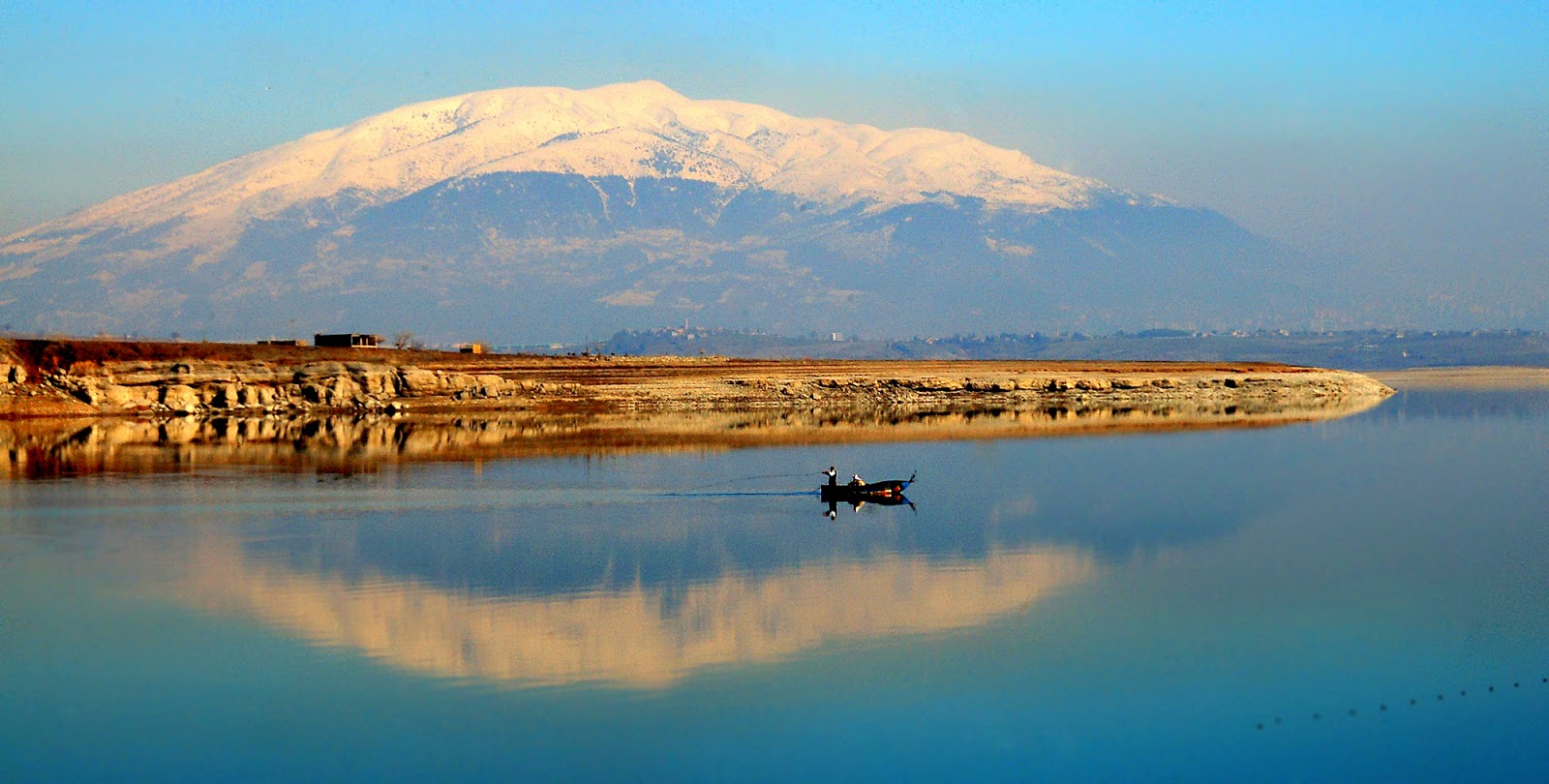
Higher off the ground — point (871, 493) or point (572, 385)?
point (572, 385)

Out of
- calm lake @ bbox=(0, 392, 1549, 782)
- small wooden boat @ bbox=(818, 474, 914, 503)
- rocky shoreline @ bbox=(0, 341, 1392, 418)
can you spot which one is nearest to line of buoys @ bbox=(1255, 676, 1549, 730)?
calm lake @ bbox=(0, 392, 1549, 782)

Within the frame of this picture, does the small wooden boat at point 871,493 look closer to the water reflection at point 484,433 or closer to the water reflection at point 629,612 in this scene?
the water reflection at point 629,612

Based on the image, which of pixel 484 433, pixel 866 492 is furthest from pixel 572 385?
pixel 866 492

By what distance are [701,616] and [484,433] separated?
134 ft

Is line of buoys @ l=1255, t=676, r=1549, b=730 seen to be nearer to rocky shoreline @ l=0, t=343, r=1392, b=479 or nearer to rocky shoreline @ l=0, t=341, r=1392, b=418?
rocky shoreline @ l=0, t=343, r=1392, b=479

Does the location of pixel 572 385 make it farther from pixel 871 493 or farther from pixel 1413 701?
pixel 1413 701

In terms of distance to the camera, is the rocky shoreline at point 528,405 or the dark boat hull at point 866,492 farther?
the rocky shoreline at point 528,405

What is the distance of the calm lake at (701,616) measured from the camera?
18984 mm

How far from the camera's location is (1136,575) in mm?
29016

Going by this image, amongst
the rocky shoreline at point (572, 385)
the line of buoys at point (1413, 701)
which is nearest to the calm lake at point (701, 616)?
the line of buoys at point (1413, 701)

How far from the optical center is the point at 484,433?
64625 millimetres

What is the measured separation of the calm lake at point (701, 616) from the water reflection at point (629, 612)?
0.28 feet

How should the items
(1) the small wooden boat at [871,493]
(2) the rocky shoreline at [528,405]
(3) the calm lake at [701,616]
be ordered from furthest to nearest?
(2) the rocky shoreline at [528,405], (1) the small wooden boat at [871,493], (3) the calm lake at [701,616]

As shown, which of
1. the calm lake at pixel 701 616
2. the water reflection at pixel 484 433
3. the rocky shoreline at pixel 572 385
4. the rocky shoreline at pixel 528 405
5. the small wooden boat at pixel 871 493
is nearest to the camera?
the calm lake at pixel 701 616
